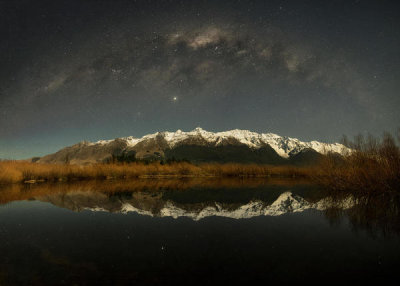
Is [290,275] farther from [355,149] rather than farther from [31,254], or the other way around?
[355,149]

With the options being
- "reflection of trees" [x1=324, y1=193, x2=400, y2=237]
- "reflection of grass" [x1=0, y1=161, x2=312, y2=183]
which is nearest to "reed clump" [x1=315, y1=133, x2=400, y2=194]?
"reflection of trees" [x1=324, y1=193, x2=400, y2=237]

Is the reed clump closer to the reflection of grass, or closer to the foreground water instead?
the foreground water

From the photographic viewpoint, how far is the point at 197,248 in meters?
6.70

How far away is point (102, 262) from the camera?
560 cm

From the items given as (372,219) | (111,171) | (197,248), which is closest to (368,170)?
(372,219)

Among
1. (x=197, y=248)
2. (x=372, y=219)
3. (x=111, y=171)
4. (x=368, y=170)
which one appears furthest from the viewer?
(x=111, y=171)

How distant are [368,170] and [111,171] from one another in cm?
4020

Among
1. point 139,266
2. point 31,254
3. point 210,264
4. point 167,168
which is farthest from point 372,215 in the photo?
point 167,168

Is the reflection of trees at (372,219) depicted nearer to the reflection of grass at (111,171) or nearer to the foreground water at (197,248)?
the foreground water at (197,248)

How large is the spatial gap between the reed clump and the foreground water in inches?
292

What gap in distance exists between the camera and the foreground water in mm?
4887

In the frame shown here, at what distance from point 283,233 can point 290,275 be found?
3.76 m

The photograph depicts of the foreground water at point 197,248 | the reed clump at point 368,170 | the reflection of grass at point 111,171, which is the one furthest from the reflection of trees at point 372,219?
the reflection of grass at point 111,171

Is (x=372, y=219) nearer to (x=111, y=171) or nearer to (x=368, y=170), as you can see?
(x=368, y=170)
